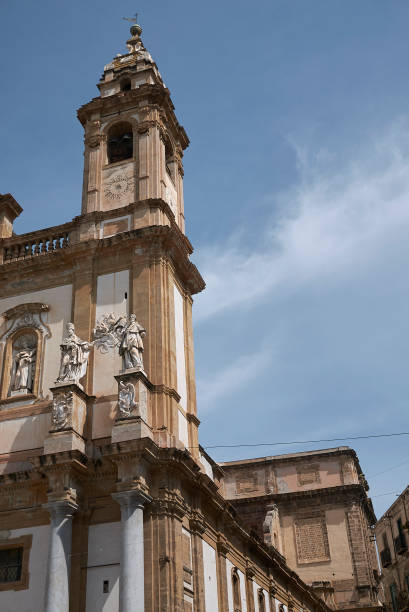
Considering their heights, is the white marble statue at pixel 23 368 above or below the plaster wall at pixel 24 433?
above

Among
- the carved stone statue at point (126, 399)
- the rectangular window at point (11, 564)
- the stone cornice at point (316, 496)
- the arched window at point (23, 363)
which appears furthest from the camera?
the stone cornice at point (316, 496)

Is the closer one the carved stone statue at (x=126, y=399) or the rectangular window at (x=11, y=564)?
the rectangular window at (x=11, y=564)

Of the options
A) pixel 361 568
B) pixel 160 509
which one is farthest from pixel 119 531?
pixel 361 568

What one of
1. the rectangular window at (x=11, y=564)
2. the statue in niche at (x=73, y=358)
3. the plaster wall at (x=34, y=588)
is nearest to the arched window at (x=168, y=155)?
the statue in niche at (x=73, y=358)

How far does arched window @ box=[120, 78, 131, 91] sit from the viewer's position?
1016 inches

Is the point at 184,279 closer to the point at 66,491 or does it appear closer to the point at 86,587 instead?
the point at 66,491

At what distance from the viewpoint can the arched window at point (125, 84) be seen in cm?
2581

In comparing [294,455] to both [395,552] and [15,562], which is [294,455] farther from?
[15,562]

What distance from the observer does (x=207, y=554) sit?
18547 millimetres

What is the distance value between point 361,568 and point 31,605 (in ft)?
79.1

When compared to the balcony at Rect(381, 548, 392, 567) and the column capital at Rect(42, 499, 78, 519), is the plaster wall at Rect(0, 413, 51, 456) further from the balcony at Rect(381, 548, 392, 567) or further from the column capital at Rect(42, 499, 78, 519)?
the balcony at Rect(381, 548, 392, 567)

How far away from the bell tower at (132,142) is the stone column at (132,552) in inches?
342

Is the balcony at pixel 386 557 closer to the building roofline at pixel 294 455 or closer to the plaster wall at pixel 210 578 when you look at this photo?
the building roofline at pixel 294 455

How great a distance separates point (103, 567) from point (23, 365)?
6.49 meters
